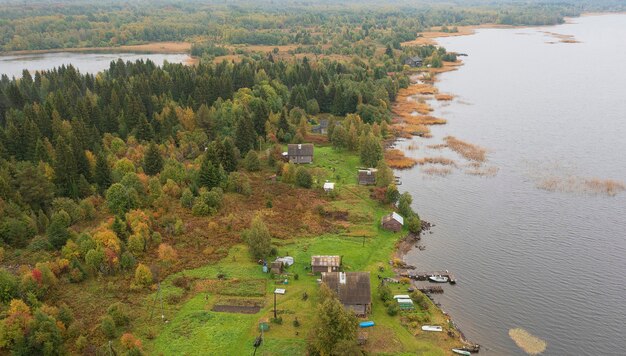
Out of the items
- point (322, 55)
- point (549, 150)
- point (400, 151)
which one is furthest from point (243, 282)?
point (322, 55)

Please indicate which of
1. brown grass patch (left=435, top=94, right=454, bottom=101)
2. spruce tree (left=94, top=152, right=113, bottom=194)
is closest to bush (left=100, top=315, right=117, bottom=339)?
spruce tree (left=94, top=152, right=113, bottom=194)

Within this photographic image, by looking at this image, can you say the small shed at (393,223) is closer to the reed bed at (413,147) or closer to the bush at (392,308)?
the bush at (392,308)

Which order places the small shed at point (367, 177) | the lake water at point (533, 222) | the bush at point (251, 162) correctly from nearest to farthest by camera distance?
the lake water at point (533, 222)
the small shed at point (367, 177)
the bush at point (251, 162)

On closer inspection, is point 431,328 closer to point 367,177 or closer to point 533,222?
point 533,222

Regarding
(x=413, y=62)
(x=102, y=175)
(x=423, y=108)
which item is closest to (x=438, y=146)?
(x=423, y=108)

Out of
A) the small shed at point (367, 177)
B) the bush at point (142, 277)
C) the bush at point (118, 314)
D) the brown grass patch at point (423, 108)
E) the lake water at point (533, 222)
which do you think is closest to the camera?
the bush at point (118, 314)

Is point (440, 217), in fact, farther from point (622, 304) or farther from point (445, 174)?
point (622, 304)

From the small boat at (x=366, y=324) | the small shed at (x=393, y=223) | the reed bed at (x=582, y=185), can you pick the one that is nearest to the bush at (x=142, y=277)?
the small boat at (x=366, y=324)
